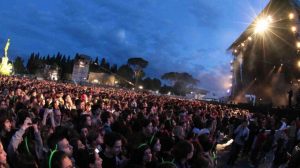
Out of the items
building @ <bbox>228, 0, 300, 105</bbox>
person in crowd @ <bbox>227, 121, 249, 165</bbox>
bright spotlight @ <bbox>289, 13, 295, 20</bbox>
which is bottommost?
person in crowd @ <bbox>227, 121, 249, 165</bbox>

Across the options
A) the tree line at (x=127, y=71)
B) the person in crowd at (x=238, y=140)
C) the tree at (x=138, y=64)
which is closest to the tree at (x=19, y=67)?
the tree line at (x=127, y=71)

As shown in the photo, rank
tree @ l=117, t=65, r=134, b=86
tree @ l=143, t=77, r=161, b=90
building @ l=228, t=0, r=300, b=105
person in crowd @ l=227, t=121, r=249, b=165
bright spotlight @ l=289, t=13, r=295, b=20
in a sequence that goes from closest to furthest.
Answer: person in crowd @ l=227, t=121, r=249, b=165 → building @ l=228, t=0, r=300, b=105 → bright spotlight @ l=289, t=13, r=295, b=20 → tree @ l=117, t=65, r=134, b=86 → tree @ l=143, t=77, r=161, b=90

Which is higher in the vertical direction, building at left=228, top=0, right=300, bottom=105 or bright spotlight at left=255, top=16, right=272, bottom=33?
bright spotlight at left=255, top=16, right=272, bottom=33

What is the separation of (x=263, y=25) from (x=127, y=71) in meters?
84.2

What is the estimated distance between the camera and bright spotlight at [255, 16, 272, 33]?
150ft

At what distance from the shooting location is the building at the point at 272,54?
129ft

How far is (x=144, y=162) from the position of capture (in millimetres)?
5176

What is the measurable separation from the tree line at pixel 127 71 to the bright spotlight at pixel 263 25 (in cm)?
7009

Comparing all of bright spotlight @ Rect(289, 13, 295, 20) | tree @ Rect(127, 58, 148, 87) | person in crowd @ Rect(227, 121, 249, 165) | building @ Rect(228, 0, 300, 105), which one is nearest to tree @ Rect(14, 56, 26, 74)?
tree @ Rect(127, 58, 148, 87)

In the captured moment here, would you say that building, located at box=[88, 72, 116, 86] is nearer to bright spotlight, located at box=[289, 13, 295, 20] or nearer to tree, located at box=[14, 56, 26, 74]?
tree, located at box=[14, 56, 26, 74]

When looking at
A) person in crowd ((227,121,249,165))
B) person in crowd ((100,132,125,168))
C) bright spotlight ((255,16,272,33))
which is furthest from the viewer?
bright spotlight ((255,16,272,33))

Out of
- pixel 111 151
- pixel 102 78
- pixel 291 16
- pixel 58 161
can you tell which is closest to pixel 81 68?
pixel 102 78

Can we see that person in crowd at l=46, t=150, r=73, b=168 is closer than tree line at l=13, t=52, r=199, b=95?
Yes

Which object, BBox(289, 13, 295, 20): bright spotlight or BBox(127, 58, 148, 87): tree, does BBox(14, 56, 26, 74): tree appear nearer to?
BBox(127, 58, 148, 87): tree
